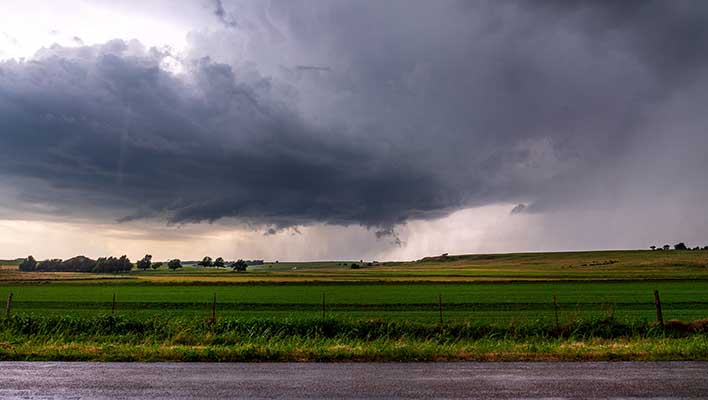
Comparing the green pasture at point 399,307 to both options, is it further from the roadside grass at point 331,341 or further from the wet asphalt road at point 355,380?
the wet asphalt road at point 355,380

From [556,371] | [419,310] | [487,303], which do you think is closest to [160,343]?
[556,371]

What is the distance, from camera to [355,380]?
1245 centimetres

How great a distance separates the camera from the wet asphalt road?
1099 centimetres

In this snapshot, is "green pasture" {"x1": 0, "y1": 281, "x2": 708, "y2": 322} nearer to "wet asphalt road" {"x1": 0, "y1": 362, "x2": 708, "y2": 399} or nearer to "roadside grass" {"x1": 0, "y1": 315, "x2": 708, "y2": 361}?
"roadside grass" {"x1": 0, "y1": 315, "x2": 708, "y2": 361}

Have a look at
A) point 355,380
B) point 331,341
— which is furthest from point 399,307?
point 355,380

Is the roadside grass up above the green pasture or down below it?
above

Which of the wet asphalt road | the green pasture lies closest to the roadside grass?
the wet asphalt road

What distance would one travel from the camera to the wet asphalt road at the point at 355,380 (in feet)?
36.1

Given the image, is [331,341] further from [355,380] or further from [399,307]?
[399,307]

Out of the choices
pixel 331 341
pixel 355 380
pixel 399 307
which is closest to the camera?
pixel 355 380

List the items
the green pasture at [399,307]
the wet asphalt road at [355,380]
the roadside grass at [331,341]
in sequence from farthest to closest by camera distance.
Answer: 1. the green pasture at [399,307]
2. the roadside grass at [331,341]
3. the wet asphalt road at [355,380]

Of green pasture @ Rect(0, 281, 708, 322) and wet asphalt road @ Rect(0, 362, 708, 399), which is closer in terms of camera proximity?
wet asphalt road @ Rect(0, 362, 708, 399)

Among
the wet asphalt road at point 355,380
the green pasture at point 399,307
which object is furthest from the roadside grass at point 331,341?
the green pasture at point 399,307

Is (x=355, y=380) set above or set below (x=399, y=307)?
above
